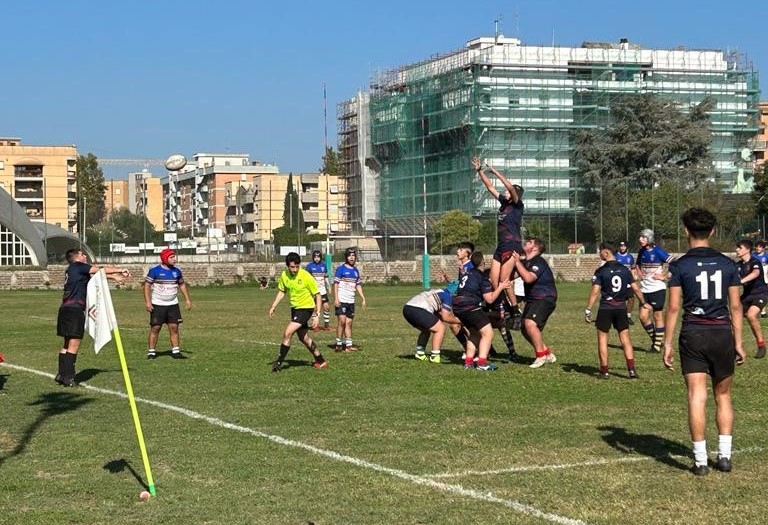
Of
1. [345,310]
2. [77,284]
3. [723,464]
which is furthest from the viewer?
[345,310]

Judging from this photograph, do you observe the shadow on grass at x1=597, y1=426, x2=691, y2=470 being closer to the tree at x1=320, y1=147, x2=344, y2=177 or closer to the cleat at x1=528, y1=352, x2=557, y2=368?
the cleat at x1=528, y1=352, x2=557, y2=368

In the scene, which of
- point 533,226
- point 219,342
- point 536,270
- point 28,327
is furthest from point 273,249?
point 536,270

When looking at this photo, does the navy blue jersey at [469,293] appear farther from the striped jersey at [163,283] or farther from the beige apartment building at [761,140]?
the beige apartment building at [761,140]

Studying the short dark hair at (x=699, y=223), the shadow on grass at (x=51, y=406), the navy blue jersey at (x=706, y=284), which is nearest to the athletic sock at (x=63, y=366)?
the shadow on grass at (x=51, y=406)

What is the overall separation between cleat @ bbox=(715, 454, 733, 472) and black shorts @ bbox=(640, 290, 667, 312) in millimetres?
11826

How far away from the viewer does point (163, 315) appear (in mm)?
21188

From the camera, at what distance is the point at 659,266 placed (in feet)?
71.9

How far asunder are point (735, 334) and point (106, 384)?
10062 millimetres

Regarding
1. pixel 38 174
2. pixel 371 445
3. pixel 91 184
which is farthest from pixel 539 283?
pixel 91 184

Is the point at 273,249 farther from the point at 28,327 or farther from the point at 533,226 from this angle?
the point at 28,327

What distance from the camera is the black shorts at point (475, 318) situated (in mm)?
17891

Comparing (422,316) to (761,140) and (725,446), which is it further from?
(761,140)

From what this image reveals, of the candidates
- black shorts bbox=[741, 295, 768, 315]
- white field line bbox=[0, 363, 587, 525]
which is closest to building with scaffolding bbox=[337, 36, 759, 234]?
black shorts bbox=[741, 295, 768, 315]

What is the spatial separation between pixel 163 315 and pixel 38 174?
5057 inches
